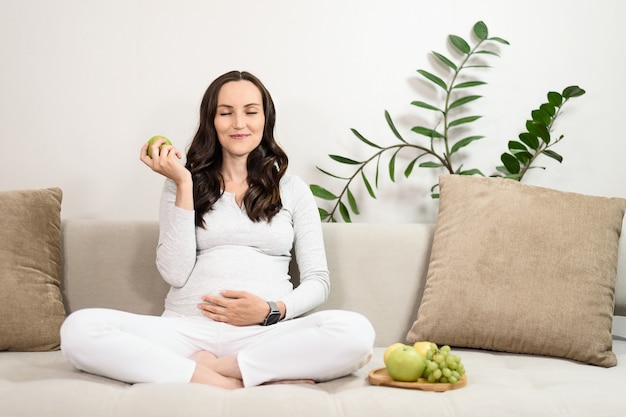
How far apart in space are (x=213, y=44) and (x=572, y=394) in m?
1.88

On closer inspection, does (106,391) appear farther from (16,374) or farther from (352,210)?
(352,210)

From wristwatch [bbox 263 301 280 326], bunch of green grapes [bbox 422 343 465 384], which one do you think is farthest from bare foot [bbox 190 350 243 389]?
bunch of green grapes [bbox 422 343 465 384]

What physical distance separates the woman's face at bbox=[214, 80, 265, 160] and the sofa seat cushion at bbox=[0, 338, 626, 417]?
85 cm

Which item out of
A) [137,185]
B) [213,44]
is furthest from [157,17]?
[137,185]

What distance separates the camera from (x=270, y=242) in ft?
8.29

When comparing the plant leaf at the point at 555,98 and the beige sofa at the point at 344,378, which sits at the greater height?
the plant leaf at the point at 555,98

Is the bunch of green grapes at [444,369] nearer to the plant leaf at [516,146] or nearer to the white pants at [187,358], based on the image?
the white pants at [187,358]

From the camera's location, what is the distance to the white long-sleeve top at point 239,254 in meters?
2.44

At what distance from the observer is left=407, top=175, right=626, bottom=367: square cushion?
7.99 ft

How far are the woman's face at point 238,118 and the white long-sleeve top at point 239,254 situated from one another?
0.17 meters

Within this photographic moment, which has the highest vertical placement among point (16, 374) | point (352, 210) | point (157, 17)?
point (157, 17)

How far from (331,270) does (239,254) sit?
38 cm

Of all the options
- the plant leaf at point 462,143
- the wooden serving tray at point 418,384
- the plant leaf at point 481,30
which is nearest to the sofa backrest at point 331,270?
the plant leaf at point 462,143

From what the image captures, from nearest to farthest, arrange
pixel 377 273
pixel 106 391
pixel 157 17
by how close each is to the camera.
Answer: pixel 106 391, pixel 377 273, pixel 157 17
